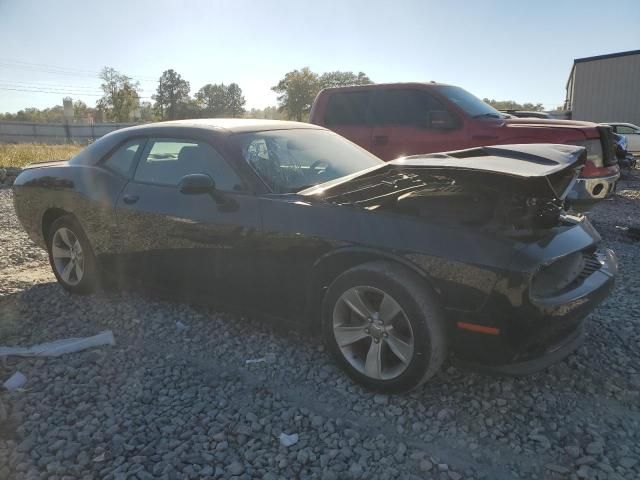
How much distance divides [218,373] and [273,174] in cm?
137

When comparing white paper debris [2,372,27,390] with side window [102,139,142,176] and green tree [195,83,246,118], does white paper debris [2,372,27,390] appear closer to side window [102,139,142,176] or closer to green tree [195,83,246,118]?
side window [102,139,142,176]

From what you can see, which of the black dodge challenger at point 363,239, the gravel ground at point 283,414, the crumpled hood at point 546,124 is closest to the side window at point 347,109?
the crumpled hood at point 546,124

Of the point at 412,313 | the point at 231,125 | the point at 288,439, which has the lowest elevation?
the point at 288,439

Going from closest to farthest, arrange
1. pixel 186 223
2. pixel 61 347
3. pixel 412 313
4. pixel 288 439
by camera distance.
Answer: pixel 288 439 → pixel 412 313 → pixel 61 347 → pixel 186 223

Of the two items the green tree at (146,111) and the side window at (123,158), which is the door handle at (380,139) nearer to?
the side window at (123,158)

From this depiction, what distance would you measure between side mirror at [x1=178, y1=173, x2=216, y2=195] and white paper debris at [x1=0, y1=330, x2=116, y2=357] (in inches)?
47.9

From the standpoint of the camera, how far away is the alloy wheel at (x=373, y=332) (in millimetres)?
2777

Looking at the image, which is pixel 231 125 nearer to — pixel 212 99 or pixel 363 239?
pixel 363 239

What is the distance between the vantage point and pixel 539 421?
2.65 m

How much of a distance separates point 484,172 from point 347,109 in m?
5.34

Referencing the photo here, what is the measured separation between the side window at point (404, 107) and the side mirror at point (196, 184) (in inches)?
169

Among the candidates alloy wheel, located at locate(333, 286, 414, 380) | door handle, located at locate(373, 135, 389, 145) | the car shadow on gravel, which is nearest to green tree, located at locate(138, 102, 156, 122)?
door handle, located at locate(373, 135, 389, 145)

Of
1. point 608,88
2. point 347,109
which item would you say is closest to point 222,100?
point 608,88

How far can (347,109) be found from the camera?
767 centimetres
